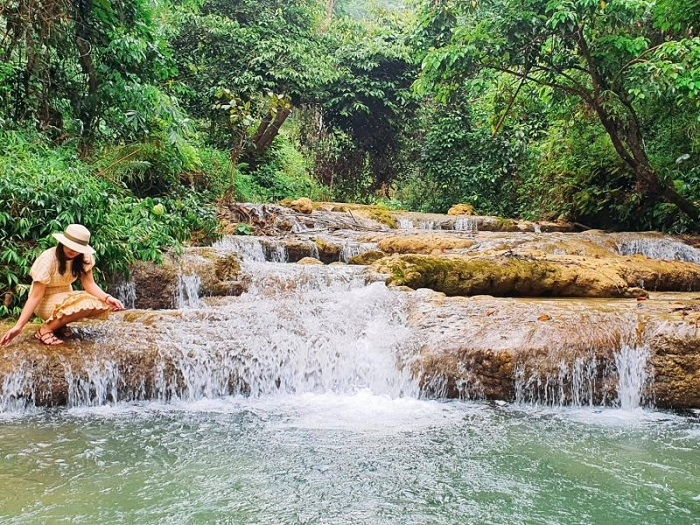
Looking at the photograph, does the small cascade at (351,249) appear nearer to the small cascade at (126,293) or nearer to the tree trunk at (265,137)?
the small cascade at (126,293)

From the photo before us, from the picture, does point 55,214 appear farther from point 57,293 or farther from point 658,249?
point 658,249

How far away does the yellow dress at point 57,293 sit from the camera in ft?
15.4

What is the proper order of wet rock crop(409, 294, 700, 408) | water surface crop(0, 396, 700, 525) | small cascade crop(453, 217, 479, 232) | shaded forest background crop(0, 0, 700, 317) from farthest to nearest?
small cascade crop(453, 217, 479, 232), shaded forest background crop(0, 0, 700, 317), wet rock crop(409, 294, 700, 408), water surface crop(0, 396, 700, 525)

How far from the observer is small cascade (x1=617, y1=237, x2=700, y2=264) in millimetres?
10547

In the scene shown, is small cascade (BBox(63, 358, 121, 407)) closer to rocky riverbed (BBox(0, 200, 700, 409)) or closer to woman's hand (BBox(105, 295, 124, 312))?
rocky riverbed (BBox(0, 200, 700, 409))

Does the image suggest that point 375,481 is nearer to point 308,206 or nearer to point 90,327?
point 90,327

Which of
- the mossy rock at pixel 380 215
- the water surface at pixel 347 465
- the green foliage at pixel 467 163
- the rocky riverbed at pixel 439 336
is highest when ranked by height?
the green foliage at pixel 467 163

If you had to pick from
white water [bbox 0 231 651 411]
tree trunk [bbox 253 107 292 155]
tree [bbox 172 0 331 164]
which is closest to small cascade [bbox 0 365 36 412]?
white water [bbox 0 231 651 411]

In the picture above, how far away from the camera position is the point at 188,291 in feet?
24.3

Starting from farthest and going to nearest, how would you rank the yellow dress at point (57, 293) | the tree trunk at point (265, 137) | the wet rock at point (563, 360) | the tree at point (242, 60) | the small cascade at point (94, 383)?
the tree trunk at point (265, 137)
the tree at point (242, 60)
the wet rock at point (563, 360)
the small cascade at point (94, 383)
the yellow dress at point (57, 293)

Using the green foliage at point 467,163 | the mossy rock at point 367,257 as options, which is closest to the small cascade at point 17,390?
the mossy rock at point 367,257

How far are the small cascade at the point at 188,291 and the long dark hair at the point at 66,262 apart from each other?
2.36 m

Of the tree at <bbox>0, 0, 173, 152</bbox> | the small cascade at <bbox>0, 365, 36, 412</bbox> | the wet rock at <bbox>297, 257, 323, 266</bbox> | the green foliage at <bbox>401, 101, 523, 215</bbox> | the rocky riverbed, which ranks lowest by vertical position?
the small cascade at <bbox>0, 365, 36, 412</bbox>

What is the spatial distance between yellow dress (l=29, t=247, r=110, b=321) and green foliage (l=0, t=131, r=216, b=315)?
965 mm
